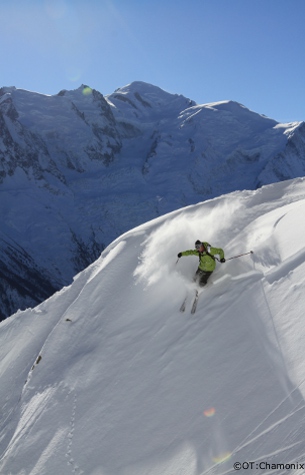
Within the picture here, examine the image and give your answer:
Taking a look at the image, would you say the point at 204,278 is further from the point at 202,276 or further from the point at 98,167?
the point at 98,167

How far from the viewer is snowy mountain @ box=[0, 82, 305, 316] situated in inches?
4072

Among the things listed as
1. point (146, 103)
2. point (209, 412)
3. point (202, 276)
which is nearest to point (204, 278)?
point (202, 276)

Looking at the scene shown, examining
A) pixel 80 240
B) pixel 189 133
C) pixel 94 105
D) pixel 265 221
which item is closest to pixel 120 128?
pixel 94 105

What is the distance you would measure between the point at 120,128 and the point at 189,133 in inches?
1209

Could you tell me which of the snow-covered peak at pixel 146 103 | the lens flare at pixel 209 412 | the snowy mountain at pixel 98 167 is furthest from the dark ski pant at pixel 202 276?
the snow-covered peak at pixel 146 103

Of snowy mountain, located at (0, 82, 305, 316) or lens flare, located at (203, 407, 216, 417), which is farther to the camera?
snowy mountain, located at (0, 82, 305, 316)

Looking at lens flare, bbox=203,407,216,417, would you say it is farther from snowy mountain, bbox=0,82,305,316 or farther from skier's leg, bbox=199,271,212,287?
snowy mountain, bbox=0,82,305,316

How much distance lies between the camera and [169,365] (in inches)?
363

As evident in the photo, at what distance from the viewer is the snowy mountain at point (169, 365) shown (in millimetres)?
7125

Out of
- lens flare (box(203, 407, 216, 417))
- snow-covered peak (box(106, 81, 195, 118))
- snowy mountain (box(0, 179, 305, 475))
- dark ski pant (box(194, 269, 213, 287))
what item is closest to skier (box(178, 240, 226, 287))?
dark ski pant (box(194, 269, 213, 287))

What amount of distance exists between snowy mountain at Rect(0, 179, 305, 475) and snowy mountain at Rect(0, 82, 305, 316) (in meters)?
79.8

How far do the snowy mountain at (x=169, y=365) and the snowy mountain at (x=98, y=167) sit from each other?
79.8 m

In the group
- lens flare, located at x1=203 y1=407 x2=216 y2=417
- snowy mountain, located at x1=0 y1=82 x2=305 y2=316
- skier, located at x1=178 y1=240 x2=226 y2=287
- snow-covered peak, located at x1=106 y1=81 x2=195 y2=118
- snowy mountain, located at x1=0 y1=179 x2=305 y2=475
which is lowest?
lens flare, located at x1=203 y1=407 x2=216 y2=417

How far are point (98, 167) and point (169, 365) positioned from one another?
138752 millimetres
